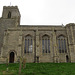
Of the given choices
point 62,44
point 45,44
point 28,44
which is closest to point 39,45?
point 45,44

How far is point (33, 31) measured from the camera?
29094 millimetres

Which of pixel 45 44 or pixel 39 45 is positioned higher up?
pixel 45 44

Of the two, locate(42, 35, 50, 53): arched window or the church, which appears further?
locate(42, 35, 50, 53): arched window

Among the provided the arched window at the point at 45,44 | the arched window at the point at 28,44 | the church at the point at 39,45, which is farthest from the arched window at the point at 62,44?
the arched window at the point at 28,44

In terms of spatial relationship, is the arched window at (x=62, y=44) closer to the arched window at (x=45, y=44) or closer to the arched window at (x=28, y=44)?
the arched window at (x=45, y=44)

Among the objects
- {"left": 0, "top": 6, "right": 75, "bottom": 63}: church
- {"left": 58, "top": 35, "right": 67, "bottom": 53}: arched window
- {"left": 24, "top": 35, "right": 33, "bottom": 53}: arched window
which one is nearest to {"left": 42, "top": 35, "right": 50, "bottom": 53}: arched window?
{"left": 0, "top": 6, "right": 75, "bottom": 63}: church

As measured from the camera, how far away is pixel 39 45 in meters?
27.6

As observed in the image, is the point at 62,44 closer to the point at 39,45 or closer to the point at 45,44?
the point at 45,44

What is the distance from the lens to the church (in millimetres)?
26344

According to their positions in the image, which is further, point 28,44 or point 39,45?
point 28,44

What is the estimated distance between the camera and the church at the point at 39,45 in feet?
86.4

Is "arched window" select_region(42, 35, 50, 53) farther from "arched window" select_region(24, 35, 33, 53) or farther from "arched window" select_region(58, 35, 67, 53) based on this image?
"arched window" select_region(24, 35, 33, 53)

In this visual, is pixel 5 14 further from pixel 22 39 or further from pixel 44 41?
pixel 44 41

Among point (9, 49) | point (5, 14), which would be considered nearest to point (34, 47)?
point (9, 49)
